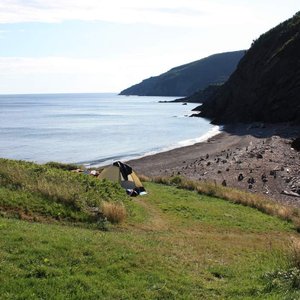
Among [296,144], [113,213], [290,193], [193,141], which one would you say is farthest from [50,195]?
[193,141]

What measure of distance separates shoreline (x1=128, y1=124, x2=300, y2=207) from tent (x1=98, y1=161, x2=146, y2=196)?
1052cm

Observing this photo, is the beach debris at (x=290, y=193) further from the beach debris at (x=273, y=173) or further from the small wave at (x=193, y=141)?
the small wave at (x=193, y=141)

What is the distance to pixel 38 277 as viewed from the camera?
926cm

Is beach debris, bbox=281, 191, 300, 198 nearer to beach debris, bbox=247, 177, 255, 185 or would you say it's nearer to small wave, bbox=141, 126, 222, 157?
beach debris, bbox=247, 177, 255, 185

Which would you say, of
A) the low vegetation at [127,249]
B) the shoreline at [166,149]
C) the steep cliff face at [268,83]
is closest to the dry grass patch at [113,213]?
the low vegetation at [127,249]

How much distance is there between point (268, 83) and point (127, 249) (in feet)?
272

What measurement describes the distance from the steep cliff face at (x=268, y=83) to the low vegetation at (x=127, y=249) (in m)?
61.5

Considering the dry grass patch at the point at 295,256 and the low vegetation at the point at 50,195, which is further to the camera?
the low vegetation at the point at 50,195

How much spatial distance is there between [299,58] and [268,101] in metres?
9.58

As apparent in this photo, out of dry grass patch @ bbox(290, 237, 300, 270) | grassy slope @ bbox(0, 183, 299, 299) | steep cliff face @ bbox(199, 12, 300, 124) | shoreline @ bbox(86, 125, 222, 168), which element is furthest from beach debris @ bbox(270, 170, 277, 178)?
steep cliff face @ bbox(199, 12, 300, 124)

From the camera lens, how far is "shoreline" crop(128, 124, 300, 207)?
3662 centimetres

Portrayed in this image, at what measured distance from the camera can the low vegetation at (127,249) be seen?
918 cm

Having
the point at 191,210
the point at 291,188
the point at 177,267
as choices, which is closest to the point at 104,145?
the point at 291,188

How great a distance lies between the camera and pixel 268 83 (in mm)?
89750
